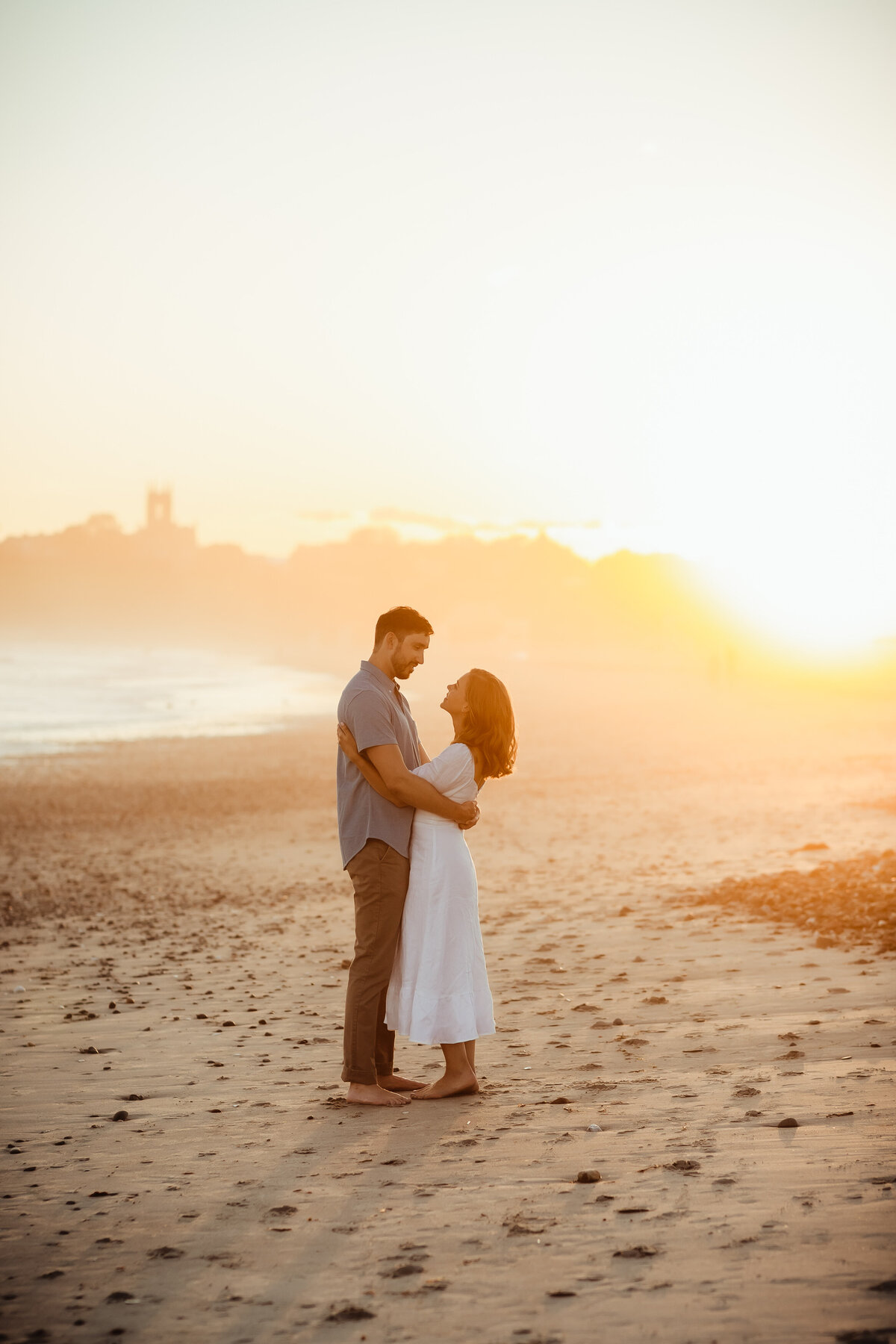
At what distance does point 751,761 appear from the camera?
22.2m

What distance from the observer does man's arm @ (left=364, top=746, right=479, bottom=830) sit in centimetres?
513

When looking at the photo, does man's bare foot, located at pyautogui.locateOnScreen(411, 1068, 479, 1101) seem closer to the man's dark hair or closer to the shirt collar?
the shirt collar

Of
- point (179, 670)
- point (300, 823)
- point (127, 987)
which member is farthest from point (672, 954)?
point (179, 670)

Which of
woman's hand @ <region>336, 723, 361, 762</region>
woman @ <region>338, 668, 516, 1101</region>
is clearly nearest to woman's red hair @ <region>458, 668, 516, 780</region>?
woman @ <region>338, 668, 516, 1101</region>

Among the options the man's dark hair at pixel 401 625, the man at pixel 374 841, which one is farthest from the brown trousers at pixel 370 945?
the man's dark hair at pixel 401 625

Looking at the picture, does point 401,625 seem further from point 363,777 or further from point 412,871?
point 412,871

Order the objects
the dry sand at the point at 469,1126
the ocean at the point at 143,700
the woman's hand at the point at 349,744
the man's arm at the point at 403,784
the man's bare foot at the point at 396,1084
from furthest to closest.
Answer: the ocean at the point at 143,700 < the man's bare foot at the point at 396,1084 < the woman's hand at the point at 349,744 < the man's arm at the point at 403,784 < the dry sand at the point at 469,1126

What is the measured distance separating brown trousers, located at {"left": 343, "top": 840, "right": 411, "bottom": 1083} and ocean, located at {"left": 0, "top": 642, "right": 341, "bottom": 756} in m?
23.8

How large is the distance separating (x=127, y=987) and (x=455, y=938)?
149 inches

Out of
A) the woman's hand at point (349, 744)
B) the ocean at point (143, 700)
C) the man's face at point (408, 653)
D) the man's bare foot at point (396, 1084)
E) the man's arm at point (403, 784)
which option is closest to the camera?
the man's arm at point (403, 784)

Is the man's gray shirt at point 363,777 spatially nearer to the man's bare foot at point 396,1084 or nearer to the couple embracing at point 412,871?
the couple embracing at point 412,871

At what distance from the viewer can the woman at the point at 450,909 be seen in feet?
17.3

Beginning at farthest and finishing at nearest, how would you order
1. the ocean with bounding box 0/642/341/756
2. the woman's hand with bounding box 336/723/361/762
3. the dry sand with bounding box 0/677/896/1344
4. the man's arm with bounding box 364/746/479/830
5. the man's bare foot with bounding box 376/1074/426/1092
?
the ocean with bounding box 0/642/341/756, the man's bare foot with bounding box 376/1074/426/1092, the woman's hand with bounding box 336/723/361/762, the man's arm with bounding box 364/746/479/830, the dry sand with bounding box 0/677/896/1344

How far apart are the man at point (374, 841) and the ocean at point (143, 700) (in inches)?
939
